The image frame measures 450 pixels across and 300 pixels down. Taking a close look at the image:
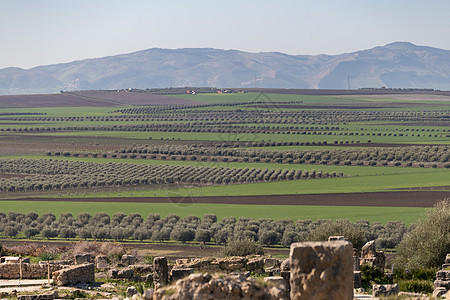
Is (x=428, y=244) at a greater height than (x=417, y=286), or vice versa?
(x=417, y=286)

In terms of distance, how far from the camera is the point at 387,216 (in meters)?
63.3

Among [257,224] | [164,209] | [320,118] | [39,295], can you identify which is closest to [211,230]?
[257,224]

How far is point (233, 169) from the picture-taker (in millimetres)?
100562

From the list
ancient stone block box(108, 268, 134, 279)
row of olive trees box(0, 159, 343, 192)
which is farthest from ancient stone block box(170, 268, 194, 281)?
row of olive trees box(0, 159, 343, 192)

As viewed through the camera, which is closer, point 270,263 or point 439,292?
point 439,292

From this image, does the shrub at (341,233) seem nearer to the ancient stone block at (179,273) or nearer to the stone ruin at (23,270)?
the ancient stone block at (179,273)

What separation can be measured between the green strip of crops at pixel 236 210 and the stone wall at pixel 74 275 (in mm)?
35988

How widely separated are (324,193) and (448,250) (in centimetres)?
4632

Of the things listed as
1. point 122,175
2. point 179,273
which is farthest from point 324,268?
point 122,175

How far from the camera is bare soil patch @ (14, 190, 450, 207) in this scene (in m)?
70.6

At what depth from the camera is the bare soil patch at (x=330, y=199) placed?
70625 mm

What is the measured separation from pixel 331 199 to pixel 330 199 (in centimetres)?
11

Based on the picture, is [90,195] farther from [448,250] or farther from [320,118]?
[320,118]

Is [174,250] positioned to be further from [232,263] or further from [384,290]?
[384,290]
